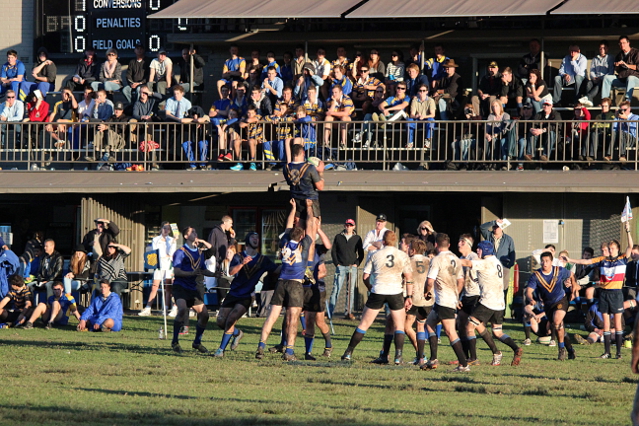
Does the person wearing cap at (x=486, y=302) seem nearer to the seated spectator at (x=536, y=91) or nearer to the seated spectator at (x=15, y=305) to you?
the seated spectator at (x=536, y=91)

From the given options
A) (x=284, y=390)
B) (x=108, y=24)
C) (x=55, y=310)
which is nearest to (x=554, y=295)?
(x=284, y=390)

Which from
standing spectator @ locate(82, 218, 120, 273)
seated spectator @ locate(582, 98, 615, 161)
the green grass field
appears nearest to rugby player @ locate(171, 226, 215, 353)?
the green grass field

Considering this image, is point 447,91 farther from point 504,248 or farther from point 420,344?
point 420,344

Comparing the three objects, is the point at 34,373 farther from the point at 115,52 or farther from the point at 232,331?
the point at 115,52

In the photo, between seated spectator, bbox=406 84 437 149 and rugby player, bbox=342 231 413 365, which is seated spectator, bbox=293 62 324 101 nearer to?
seated spectator, bbox=406 84 437 149

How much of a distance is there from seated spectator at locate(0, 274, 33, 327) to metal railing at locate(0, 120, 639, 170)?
4.19m

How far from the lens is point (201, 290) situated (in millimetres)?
15266

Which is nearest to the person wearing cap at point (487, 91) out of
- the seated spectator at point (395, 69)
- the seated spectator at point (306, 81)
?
the seated spectator at point (395, 69)

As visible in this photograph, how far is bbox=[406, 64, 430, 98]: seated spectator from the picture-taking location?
863 inches

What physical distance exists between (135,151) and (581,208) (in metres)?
9.48

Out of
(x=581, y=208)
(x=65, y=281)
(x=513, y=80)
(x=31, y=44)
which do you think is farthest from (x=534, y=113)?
(x=31, y=44)

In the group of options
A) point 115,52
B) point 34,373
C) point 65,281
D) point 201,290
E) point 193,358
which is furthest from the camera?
point 115,52

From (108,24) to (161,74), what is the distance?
2493 mm

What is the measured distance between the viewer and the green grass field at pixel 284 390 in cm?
952
